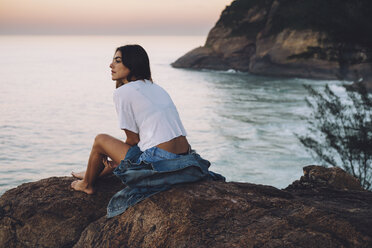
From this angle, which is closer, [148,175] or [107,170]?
[148,175]

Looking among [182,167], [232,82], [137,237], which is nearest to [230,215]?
[182,167]

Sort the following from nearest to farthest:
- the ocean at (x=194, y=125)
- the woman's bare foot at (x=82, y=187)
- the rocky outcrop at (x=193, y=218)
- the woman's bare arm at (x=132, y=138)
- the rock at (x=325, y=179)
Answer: the rocky outcrop at (x=193, y=218)
the woman's bare arm at (x=132, y=138)
the woman's bare foot at (x=82, y=187)
the rock at (x=325, y=179)
the ocean at (x=194, y=125)

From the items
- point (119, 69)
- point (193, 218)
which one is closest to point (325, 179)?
point (193, 218)

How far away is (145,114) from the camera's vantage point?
11.4 feet

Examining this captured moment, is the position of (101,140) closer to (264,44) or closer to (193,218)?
(193,218)

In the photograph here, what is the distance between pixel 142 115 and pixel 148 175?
1.63ft

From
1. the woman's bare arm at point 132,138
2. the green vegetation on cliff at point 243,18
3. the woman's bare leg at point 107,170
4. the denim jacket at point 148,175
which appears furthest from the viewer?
the green vegetation on cliff at point 243,18

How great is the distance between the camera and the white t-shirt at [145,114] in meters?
3.47

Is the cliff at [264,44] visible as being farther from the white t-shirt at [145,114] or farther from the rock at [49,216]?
the white t-shirt at [145,114]

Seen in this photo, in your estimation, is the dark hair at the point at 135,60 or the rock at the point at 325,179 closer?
the dark hair at the point at 135,60

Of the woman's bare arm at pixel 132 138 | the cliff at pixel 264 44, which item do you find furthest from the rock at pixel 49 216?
the cliff at pixel 264 44

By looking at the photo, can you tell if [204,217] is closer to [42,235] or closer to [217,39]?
[42,235]

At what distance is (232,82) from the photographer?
42594 mm

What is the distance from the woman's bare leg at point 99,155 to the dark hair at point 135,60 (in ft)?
1.97
